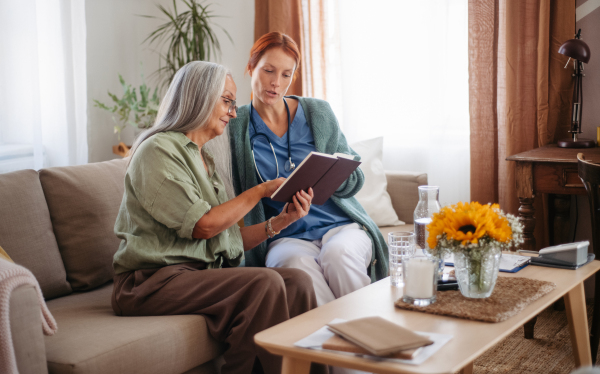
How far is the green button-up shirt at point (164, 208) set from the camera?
1.60 metres

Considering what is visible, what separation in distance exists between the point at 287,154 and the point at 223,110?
47 centimetres

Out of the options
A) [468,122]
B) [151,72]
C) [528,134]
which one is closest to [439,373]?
[528,134]

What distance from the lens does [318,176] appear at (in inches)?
71.0

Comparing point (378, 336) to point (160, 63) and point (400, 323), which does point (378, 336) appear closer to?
point (400, 323)

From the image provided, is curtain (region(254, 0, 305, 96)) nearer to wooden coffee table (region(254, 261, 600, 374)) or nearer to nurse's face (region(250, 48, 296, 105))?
nurse's face (region(250, 48, 296, 105))

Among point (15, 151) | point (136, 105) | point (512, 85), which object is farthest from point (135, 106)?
point (512, 85)

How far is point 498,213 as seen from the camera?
1361 millimetres

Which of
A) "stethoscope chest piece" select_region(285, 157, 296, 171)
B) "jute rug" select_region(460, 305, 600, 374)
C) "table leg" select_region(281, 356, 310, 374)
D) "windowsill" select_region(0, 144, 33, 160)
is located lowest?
"jute rug" select_region(460, 305, 600, 374)

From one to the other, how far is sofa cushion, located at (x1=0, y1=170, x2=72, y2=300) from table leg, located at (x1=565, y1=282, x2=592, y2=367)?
5.19 feet

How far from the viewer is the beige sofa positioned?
4.38 ft

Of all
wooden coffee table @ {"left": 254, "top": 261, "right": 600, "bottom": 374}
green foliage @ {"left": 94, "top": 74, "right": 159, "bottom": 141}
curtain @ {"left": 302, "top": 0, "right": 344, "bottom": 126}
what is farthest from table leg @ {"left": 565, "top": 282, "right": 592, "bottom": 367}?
green foliage @ {"left": 94, "top": 74, "right": 159, "bottom": 141}

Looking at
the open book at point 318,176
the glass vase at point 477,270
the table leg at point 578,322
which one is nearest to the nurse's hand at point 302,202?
the open book at point 318,176

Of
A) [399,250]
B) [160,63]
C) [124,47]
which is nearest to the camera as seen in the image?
[399,250]

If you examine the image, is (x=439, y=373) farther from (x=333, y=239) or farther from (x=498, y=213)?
(x=333, y=239)
